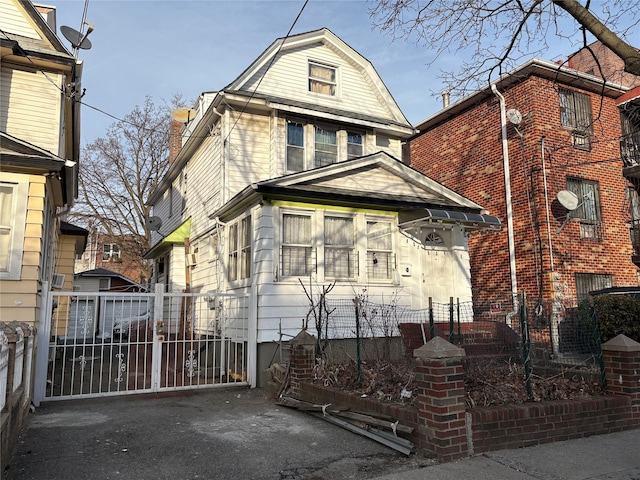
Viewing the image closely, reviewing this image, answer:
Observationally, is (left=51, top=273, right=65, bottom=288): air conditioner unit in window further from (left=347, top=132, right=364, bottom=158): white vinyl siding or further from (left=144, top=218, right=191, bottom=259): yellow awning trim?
(left=347, top=132, right=364, bottom=158): white vinyl siding

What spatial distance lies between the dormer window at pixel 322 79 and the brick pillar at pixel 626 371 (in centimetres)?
1015

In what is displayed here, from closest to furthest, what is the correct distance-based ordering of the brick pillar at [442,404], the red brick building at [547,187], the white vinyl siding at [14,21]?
the brick pillar at [442,404]
the white vinyl siding at [14,21]
the red brick building at [547,187]

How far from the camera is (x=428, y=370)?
4.90m

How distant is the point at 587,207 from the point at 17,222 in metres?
14.7

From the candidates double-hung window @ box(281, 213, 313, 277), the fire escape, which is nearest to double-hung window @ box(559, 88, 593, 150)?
the fire escape

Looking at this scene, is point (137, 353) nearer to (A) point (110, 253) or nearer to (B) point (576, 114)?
(B) point (576, 114)

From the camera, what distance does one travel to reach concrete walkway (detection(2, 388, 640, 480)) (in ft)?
14.4

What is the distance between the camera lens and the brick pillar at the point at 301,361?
7.43 m

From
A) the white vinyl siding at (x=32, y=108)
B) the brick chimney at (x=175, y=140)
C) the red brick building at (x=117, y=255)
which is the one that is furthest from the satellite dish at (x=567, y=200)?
the red brick building at (x=117, y=255)

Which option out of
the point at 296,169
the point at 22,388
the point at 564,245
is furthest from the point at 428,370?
the point at 564,245

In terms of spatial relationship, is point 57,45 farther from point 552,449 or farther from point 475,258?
point 475,258

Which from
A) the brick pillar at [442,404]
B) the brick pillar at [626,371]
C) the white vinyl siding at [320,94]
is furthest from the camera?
the white vinyl siding at [320,94]

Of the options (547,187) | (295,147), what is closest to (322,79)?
(295,147)

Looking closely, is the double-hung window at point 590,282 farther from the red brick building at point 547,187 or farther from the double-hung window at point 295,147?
the double-hung window at point 295,147
